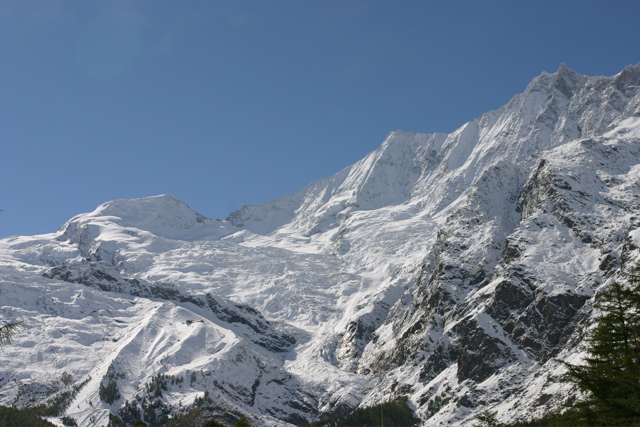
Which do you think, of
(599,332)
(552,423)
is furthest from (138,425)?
(599,332)

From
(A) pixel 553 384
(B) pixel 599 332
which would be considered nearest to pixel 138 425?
(B) pixel 599 332

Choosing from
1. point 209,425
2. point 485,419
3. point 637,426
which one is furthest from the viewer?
point 485,419

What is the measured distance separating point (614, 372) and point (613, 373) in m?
0.08

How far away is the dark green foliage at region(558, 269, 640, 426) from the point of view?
38469 mm

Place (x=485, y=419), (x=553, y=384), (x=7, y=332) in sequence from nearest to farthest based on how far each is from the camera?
1. (x=7, y=332)
2. (x=485, y=419)
3. (x=553, y=384)

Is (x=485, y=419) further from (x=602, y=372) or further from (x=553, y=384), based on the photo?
(x=553, y=384)

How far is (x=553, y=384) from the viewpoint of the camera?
643 ft

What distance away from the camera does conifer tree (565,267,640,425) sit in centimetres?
3847

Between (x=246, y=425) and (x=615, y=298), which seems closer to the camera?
(x=615, y=298)

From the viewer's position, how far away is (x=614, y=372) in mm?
40094

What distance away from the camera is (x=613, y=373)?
40125 mm

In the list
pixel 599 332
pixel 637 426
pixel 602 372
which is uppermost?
pixel 599 332

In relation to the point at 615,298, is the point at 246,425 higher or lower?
lower

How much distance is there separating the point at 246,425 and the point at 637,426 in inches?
1138
